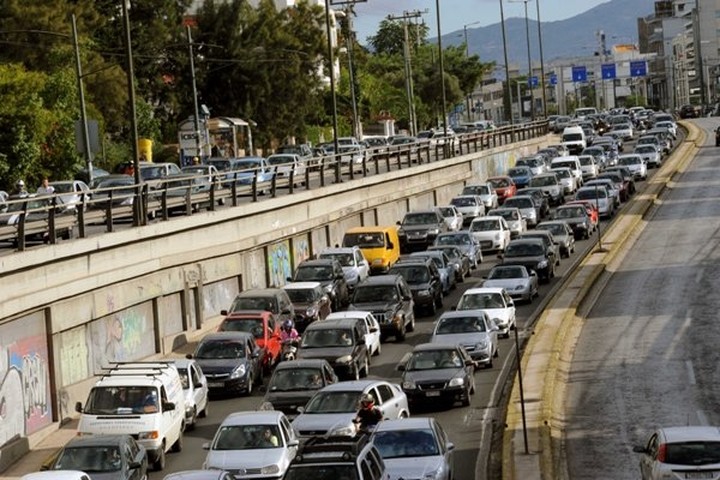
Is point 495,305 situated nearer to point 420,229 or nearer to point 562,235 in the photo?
point 562,235

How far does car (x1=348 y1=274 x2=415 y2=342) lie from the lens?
43.9m

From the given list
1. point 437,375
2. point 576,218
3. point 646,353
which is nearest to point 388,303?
point 646,353

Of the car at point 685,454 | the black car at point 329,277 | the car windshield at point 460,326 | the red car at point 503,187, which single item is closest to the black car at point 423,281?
the black car at point 329,277

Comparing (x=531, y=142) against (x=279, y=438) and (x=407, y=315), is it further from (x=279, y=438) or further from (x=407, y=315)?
(x=279, y=438)

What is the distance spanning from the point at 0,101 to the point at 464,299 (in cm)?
3154

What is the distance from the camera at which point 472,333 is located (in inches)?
1549

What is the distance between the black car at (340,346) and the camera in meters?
37.9

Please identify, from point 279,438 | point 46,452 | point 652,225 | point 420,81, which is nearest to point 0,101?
point 652,225

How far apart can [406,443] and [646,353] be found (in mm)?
16165

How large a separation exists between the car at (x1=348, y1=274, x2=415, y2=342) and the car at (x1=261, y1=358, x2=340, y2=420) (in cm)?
970

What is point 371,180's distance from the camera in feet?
217

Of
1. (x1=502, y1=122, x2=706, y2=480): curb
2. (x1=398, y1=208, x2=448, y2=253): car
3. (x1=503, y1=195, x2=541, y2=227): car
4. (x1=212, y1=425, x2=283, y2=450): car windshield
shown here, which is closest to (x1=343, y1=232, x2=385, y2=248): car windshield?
(x1=398, y1=208, x2=448, y2=253): car

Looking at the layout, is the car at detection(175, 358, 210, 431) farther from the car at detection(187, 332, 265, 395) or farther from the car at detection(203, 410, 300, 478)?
the car at detection(203, 410, 300, 478)

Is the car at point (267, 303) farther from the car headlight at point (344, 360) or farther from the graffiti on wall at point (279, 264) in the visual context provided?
the graffiti on wall at point (279, 264)
